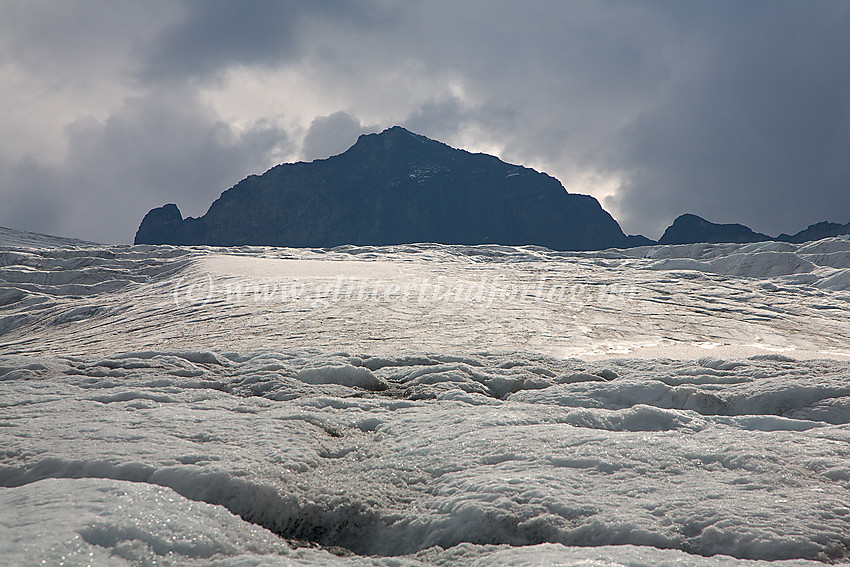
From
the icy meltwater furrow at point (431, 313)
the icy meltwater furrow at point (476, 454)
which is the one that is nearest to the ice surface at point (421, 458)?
the icy meltwater furrow at point (476, 454)

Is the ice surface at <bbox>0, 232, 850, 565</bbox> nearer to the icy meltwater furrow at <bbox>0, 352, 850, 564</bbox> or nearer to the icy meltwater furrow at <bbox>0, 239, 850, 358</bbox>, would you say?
the icy meltwater furrow at <bbox>0, 352, 850, 564</bbox>

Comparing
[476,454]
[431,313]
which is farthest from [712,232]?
[476,454]

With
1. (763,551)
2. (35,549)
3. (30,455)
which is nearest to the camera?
(35,549)

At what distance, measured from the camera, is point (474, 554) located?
2744mm

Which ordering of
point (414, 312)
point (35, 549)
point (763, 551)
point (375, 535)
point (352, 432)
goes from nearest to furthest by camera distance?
point (35, 549), point (763, 551), point (375, 535), point (352, 432), point (414, 312)

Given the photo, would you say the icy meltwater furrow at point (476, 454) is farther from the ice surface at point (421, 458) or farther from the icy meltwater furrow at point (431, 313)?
the icy meltwater furrow at point (431, 313)

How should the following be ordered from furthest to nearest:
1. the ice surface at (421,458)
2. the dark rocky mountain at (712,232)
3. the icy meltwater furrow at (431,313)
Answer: the dark rocky mountain at (712,232) < the icy meltwater furrow at (431,313) < the ice surface at (421,458)

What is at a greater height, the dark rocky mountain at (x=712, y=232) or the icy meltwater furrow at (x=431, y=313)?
the dark rocky mountain at (x=712, y=232)

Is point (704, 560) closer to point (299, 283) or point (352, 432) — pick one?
point (352, 432)

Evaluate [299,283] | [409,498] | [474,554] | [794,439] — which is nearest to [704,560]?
[474,554]

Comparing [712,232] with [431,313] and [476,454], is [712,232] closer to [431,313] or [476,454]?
[431,313]

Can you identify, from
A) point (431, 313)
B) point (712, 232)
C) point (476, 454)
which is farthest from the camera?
point (712, 232)

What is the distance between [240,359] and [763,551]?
621 centimetres

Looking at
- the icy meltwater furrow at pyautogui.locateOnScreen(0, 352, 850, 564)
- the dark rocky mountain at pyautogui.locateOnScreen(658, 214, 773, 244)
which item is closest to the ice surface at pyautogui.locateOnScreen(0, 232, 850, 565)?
the icy meltwater furrow at pyautogui.locateOnScreen(0, 352, 850, 564)
